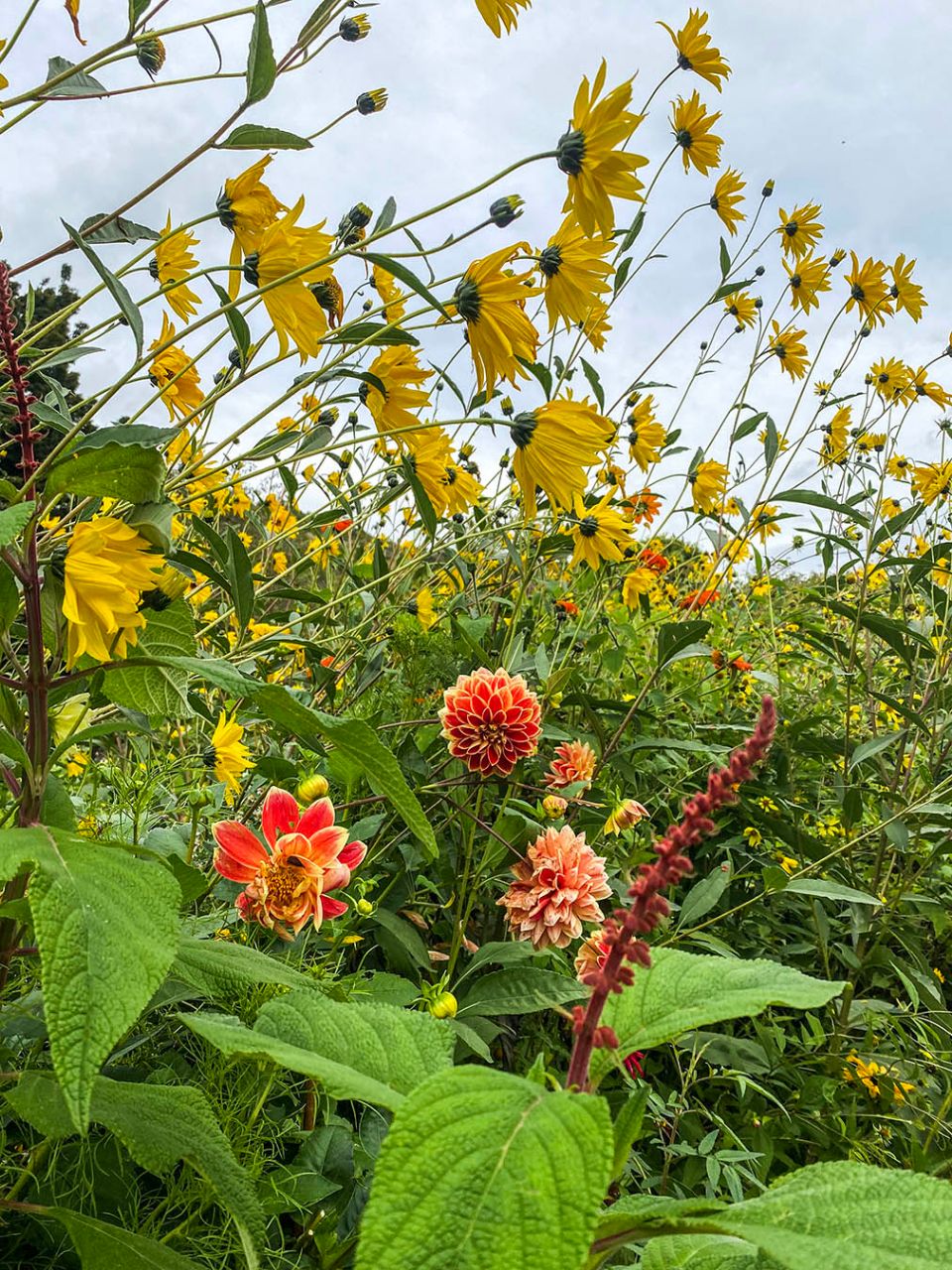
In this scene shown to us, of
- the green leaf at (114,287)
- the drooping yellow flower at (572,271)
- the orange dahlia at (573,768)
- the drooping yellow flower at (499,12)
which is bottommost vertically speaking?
the orange dahlia at (573,768)

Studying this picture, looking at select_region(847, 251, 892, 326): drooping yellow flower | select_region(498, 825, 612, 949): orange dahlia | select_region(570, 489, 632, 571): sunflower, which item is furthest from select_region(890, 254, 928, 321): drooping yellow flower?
select_region(498, 825, 612, 949): orange dahlia

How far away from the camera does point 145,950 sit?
38cm

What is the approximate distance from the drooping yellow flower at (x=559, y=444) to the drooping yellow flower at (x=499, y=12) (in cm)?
Answer: 35

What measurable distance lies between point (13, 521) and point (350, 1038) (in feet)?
0.96

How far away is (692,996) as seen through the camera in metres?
0.39

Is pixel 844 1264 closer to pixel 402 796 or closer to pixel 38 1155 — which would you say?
pixel 402 796

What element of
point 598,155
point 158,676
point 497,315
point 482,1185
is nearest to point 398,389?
point 497,315

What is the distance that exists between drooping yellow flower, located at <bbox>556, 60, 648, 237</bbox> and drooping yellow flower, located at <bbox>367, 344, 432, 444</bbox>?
242mm

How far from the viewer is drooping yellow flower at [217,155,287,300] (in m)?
0.82

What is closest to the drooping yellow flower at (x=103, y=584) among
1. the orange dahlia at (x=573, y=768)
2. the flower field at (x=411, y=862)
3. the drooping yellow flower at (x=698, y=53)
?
the flower field at (x=411, y=862)

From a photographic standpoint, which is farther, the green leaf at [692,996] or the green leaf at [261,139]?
the green leaf at [261,139]

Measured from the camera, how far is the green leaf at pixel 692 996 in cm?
36

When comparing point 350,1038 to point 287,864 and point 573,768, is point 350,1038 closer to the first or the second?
point 287,864

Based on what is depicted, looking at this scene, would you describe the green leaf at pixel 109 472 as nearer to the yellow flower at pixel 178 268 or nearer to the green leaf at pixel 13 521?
the green leaf at pixel 13 521
